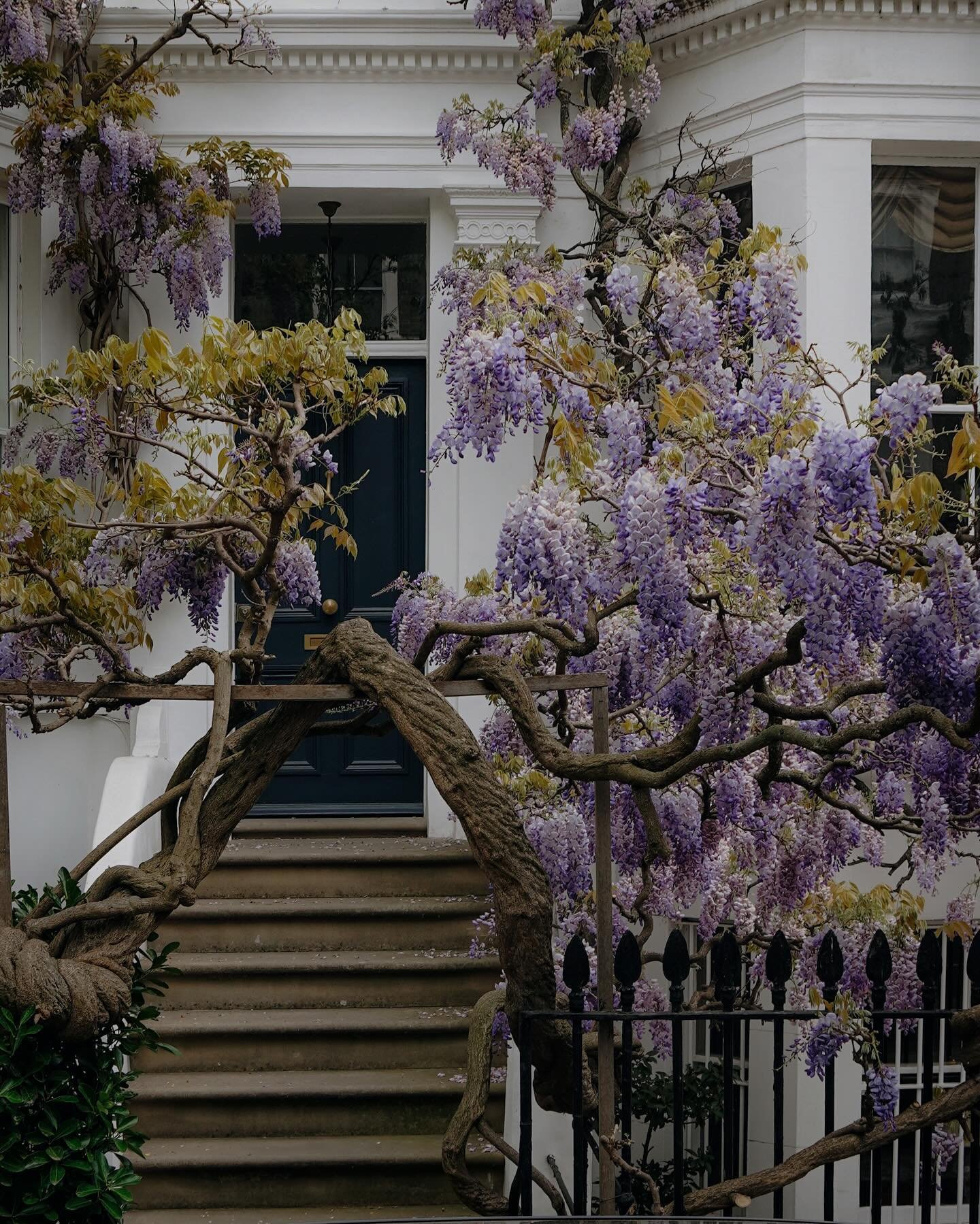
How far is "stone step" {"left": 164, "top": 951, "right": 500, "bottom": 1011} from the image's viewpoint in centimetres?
669

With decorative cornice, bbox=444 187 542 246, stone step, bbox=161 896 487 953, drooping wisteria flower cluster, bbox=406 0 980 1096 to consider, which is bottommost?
stone step, bbox=161 896 487 953

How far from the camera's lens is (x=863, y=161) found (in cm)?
729

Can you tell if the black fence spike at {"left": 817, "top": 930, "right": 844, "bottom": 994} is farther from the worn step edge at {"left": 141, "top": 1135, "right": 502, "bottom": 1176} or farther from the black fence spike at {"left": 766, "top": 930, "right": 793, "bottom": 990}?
the worn step edge at {"left": 141, "top": 1135, "right": 502, "bottom": 1176}

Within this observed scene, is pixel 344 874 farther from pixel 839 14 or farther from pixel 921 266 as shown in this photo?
pixel 839 14

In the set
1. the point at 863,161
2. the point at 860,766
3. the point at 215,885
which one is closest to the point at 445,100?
the point at 863,161

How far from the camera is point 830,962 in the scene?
3557 millimetres

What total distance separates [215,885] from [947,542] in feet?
15.6

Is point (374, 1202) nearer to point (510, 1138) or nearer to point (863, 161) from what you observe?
point (510, 1138)

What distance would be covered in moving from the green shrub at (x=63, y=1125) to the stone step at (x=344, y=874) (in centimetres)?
380

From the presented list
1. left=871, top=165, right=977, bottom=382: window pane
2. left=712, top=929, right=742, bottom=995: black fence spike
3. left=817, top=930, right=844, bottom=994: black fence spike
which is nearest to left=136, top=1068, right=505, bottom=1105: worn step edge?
left=712, top=929, right=742, bottom=995: black fence spike

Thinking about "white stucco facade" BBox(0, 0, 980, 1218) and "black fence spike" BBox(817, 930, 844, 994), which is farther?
"white stucco facade" BBox(0, 0, 980, 1218)

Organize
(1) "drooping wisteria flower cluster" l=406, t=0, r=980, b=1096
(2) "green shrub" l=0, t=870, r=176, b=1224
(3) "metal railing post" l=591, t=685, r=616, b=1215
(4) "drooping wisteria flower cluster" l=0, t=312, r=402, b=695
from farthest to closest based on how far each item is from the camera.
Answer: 1. (4) "drooping wisteria flower cluster" l=0, t=312, r=402, b=695
2. (3) "metal railing post" l=591, t=685, r=616, b=1215
3. (1) "drooping wisteria flower cluster" l=406, t=0, r=980, b=1096
4. (2) "green shrub" l=0, t=870, r=176, b=1224

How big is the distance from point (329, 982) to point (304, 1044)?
396 millimetres

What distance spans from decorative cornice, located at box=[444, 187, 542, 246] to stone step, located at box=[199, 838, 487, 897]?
10.4ft
